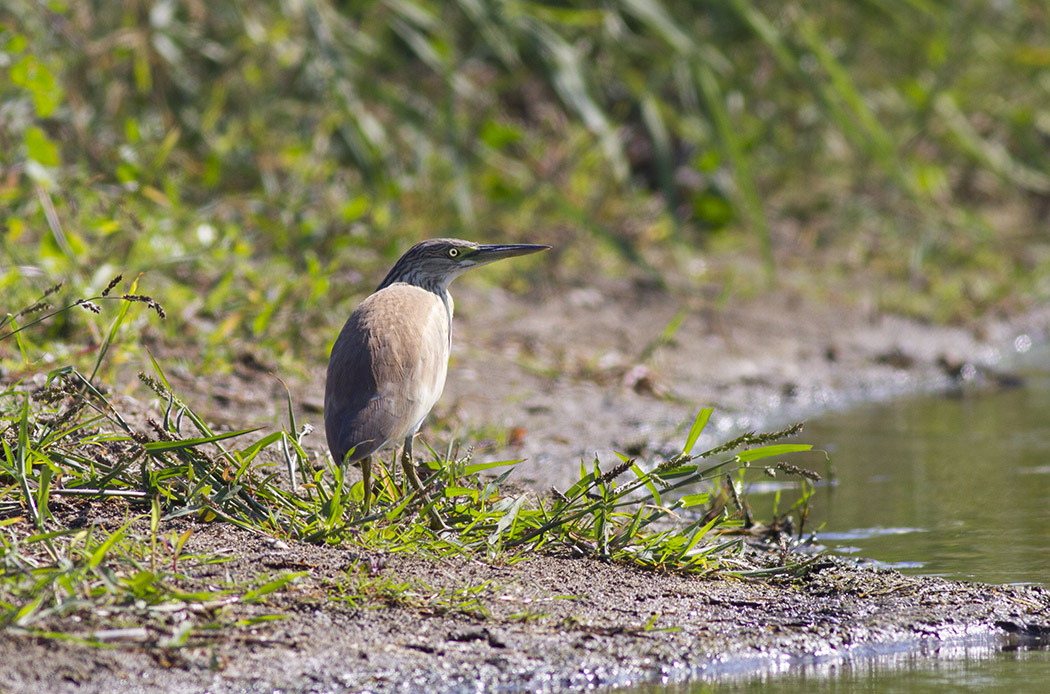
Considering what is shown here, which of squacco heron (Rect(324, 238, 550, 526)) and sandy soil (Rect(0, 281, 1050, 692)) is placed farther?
squacco heron (Rect(324, 238, 550, 526))

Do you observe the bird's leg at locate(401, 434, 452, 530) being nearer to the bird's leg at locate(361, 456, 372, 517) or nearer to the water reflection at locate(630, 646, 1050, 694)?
the bird's leg at locate(361, 456, 372, 517)

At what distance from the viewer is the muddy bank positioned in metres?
3.02

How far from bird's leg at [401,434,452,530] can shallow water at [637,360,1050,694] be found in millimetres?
870

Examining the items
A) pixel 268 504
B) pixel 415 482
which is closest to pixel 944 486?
pixel 415 482

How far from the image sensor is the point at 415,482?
394 centimetres

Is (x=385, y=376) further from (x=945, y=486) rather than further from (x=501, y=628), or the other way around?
(x=945, y=486)

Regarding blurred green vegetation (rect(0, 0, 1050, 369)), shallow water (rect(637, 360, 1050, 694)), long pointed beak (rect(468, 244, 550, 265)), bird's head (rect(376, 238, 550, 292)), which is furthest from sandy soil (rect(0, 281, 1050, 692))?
blurred green vegetation (rect(0, 0, 1050, 369))

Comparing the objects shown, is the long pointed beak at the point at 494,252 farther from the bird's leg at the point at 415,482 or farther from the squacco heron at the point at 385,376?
the bird's leg at the point at 415,482

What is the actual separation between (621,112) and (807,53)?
1.43m

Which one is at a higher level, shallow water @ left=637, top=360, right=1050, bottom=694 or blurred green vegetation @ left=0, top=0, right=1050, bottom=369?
blurred green vegetation @ left=0, top=0, right=1050, bottom=369

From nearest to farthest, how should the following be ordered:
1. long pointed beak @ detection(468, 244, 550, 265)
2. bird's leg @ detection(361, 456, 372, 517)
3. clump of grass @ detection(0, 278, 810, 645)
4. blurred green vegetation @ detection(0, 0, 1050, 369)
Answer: clump of grass @ detection(0, 278, 810, 645) < bird's leg @ detection(361, 456, 372, 517) < long pointed beak @ detection(468, 244, 550, 265) < blurred green vegetation @ detection(0, 0, 1050, 369)

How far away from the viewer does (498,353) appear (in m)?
6.91

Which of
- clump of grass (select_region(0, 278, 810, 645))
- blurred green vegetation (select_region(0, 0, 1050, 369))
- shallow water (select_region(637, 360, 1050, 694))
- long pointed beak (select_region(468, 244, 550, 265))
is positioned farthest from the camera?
blurred green vegetation (select_region(0, 0, 1050, 369))

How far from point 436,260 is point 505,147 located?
14.7 feet
